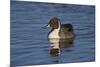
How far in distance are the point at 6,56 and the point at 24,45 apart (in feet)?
0.61

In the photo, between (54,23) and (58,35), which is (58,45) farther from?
(54,23)

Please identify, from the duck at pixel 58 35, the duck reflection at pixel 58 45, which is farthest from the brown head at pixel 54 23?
the duck reflection at pixel 58 45

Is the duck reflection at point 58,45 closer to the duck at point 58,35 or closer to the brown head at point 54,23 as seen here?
the duck at point 58,35

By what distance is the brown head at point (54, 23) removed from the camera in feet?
7.03

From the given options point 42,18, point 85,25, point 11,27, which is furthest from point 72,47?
point 11,27

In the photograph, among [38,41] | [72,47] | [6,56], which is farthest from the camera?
[72,47]

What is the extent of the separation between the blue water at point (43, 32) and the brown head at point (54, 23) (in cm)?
4

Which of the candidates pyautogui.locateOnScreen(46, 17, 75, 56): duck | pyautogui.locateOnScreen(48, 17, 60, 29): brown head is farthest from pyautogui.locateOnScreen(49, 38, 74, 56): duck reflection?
pyautogui.locateOnScreen(48, 17, 60, 29): brown head

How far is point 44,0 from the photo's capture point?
2.12 m

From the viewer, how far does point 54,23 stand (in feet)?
7.08

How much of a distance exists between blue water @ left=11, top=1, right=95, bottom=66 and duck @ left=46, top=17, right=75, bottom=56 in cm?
4

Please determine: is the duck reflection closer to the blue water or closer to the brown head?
the blue water

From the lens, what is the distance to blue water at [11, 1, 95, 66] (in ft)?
6.58

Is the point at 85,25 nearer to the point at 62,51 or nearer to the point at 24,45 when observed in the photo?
the point at 62,51
